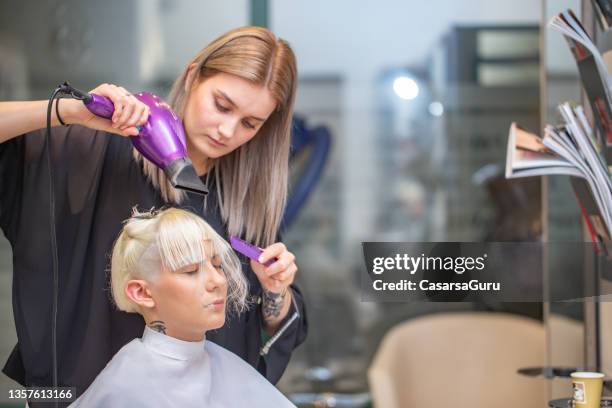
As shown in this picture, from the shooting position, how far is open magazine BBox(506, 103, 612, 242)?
1.85 m

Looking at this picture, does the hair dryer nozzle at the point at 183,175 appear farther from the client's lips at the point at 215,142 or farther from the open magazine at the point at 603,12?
the open magazine at the point at 603,12

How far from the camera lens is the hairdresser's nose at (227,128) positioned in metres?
1.65

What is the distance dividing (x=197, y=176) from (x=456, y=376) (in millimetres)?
1827

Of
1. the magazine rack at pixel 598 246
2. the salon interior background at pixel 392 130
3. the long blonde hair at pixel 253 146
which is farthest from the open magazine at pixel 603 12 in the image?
the salon interior background at pixel 392 130

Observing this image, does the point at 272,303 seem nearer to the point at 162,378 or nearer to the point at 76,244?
the point at 162,378

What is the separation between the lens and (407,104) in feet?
13.4

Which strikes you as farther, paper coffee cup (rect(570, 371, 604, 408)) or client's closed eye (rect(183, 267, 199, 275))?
paper coffee cup (rect(570, 371, 604, 408))

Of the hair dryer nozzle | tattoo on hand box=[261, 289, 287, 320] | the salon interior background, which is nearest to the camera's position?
the hair dryer nozzle

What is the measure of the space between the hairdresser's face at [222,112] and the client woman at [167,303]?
15 cm

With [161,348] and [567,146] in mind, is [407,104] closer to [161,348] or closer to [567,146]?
[567,146]

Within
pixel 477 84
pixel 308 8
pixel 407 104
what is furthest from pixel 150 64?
pixel 477 84

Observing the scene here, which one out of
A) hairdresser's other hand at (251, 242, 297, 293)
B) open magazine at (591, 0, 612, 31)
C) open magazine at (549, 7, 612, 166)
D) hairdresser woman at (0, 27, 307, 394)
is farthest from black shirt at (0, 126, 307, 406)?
open magazine at (591, 0, 612, 31)

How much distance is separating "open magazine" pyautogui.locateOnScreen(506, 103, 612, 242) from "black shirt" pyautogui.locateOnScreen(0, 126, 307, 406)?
2.42ft

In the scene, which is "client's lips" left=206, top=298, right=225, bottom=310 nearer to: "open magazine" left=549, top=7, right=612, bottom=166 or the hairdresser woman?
the hairdresser woman
